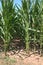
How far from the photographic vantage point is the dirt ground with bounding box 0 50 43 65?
18.5ft

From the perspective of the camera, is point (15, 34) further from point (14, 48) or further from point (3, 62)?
point (3, 62)

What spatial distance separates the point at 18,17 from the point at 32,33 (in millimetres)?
590

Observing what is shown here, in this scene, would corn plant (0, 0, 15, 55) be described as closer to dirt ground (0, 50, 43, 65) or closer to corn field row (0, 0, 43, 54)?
corn field row (0, 0, 43, 54)

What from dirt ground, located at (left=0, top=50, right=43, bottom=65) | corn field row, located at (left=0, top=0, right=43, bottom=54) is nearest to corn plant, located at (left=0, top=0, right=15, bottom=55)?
corn field row, located at (left=0, top=0, right=43, bottom=54)

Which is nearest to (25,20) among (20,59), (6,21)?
(6,21)

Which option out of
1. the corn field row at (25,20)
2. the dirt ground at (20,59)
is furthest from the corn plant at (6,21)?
the dirt ground at (20,59)

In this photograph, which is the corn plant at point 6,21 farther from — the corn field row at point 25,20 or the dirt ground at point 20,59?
the dirt ground at point 20,59

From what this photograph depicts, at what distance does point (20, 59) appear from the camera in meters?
5.93

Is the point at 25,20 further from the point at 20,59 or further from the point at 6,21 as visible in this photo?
the point at 20,59

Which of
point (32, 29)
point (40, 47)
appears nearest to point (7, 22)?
point (32, 29)

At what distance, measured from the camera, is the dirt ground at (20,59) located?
5.63 meters

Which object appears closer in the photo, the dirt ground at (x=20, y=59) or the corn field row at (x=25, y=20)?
the dirt ground at (x=20, y=59)

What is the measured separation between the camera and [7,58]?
583 cm

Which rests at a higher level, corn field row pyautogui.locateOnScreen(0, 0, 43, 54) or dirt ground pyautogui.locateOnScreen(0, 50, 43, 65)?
corn field row pyautogui.locateOnScreen(0, 0, 43, 54)
